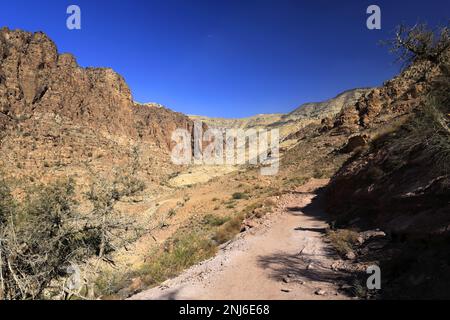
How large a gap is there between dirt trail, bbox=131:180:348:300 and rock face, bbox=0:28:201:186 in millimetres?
26476

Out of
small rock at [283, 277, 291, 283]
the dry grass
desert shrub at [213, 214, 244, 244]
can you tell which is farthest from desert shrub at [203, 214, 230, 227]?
small rock at [283, 277, 291, 283]

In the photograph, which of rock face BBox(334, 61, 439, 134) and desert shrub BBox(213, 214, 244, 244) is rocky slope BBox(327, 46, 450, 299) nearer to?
desert shrub BBox(213, 214, 244, 244)

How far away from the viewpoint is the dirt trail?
20.6 ft

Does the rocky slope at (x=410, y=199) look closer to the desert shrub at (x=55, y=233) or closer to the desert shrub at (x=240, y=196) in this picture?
the desert shrub at (x=55, y=233)

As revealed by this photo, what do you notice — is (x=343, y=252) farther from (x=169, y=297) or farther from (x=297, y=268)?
(x=169, y=297)

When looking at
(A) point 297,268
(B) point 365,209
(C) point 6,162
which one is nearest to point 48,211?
(A) point 297,268

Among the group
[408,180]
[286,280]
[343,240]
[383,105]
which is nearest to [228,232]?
[343,240]

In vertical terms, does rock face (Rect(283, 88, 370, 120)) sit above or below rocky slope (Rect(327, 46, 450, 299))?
above

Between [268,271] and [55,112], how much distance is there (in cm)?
3927

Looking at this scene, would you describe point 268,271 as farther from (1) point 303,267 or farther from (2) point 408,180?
(2) point 408,180

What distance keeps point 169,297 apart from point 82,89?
44135mm

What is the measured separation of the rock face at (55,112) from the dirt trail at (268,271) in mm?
26476

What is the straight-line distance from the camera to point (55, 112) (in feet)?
129

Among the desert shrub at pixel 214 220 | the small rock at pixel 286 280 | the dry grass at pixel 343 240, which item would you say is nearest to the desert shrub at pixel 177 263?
the small rock at pixel 286 280
